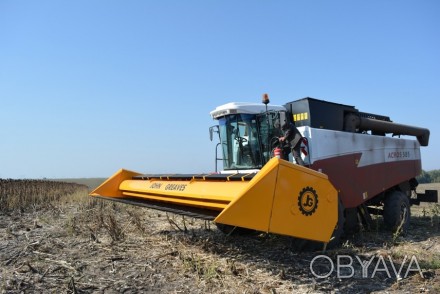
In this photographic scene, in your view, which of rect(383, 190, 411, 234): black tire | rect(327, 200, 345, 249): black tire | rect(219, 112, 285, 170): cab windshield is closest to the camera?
rect(327, 200, 345, 249): black tire

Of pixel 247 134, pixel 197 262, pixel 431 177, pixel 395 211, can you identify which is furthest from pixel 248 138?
pixel 431 177

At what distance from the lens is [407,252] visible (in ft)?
17.2

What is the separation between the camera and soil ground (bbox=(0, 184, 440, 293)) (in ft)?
12.3

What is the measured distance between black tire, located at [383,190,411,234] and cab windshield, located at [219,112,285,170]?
2960 millimetres

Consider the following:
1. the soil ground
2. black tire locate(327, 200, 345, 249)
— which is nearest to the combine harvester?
black tire locate(327, 200, 345, 249)

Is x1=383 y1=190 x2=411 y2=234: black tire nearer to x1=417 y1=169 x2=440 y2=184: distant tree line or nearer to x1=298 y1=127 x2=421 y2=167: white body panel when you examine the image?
x1=298 y1=127 x2=421 y2=167: white body panel

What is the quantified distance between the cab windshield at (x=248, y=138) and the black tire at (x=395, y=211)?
296cm

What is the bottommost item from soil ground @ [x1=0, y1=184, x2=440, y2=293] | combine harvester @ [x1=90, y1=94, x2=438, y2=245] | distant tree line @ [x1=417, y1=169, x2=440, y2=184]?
distant tree line @ [x1=417, y1=169, x2=440, y2=184]

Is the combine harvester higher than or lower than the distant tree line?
higher

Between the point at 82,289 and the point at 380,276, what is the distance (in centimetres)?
315

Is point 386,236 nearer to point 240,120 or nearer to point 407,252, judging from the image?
point 407,252

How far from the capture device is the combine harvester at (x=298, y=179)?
141 inches

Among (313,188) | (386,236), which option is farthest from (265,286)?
(386,236)

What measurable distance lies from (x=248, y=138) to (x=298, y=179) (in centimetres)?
250
